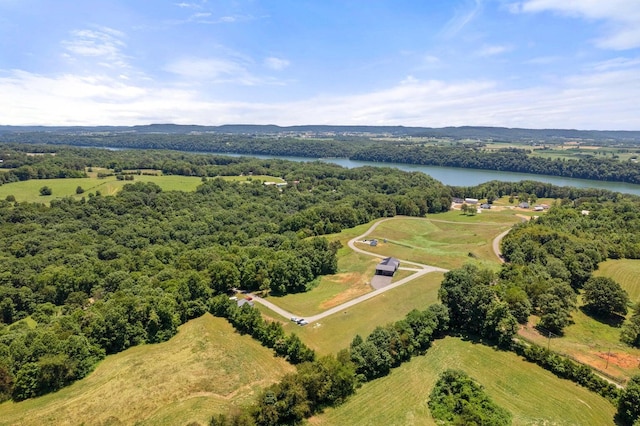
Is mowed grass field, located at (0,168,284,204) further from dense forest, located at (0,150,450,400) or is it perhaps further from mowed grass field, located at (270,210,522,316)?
mowed grass field, located at (270,210,522,316)

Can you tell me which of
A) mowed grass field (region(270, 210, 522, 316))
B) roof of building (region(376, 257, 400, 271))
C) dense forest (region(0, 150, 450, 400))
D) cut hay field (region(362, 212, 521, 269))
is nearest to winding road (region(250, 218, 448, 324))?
mowed grass field (region(270, 210, 522, 316))

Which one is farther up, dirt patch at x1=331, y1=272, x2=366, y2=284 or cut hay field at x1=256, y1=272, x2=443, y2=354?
cut hay field at x1=256, y1=272, x2=443, y2=354

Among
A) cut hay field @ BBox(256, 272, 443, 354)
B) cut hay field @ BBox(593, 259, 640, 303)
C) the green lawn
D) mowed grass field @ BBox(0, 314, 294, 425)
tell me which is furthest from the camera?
cut hay field @ BBox(593, 259, 640, 303)

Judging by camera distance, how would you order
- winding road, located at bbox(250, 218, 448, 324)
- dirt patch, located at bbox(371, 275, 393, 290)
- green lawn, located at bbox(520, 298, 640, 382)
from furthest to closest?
dirt patch, located at bbox(371, 275, 393, 290), winding road, located at bbox(250, 218, 448, 324), green lawn, located at bbox(520, 298, 640, 382)

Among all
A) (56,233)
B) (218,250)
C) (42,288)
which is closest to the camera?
(42,288)

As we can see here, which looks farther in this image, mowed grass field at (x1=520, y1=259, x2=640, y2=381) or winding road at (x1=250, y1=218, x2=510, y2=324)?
winding road at (x1=250, y1=218, x2=510, y2=324)

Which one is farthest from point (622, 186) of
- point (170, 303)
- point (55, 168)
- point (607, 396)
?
point (55, 168)

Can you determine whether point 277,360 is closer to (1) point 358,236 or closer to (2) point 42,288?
(2) point 42,288
